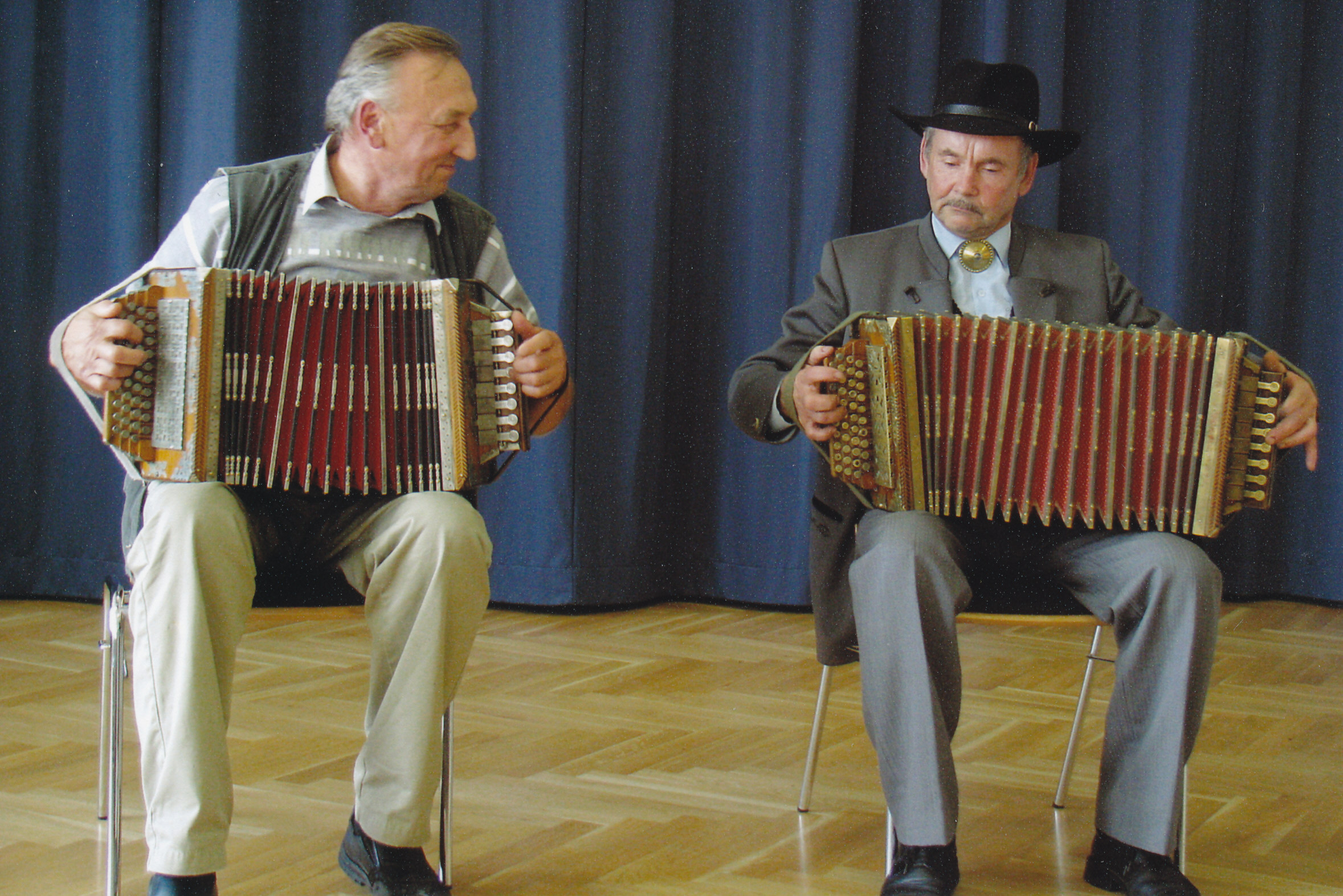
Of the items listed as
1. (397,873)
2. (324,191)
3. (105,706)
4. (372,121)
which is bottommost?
(397,873)

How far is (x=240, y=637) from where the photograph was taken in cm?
172

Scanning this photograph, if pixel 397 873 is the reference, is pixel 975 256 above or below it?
above

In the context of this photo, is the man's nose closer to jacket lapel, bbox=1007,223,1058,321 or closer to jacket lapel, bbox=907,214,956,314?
jacket lapel, bbox=907,214,956,314

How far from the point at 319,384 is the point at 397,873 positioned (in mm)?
638

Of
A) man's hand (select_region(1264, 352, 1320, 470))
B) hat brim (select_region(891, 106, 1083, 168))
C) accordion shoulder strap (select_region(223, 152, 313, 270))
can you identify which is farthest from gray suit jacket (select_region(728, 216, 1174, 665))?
accordion shoulder strap (select_region(223, 152, 313, 270))

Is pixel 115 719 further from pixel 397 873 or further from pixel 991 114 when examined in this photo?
pixel 991 114

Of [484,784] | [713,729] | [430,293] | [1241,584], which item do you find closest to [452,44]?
[430,293]

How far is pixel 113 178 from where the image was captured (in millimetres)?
3568

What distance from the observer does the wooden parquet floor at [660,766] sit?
1862 mm

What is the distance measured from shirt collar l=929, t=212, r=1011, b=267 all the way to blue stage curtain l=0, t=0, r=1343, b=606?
1528 mm

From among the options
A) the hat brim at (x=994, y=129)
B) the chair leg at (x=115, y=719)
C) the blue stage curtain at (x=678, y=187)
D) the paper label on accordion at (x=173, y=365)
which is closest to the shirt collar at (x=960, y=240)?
the hat brim at (x=994, y=129)

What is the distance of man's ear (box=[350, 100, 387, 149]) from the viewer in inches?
77.2

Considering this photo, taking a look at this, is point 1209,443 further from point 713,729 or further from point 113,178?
point 113,178

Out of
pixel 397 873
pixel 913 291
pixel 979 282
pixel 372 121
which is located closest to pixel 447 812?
pixel 397 873
